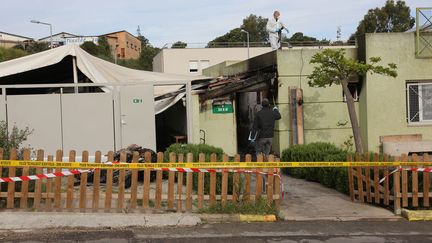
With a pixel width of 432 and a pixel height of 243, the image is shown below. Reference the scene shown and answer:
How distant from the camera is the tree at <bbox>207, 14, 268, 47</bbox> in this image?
277 feet

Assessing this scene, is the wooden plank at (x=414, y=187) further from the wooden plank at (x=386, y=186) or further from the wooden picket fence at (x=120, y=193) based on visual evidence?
the wooden picket fence at (x=120, y=193)

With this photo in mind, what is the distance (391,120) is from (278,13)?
4.57 metres

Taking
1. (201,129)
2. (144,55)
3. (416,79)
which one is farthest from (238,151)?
(144,55)

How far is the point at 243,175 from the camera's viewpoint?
26.4ft

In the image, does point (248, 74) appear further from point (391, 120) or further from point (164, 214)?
point (164, 214)

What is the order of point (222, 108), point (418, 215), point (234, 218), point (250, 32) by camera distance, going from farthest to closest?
1. point (250, 32)
2. point (222, 108)
3. point (418, 215)
4. point (234, 218)

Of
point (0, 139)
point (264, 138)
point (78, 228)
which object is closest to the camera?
point (78, 228)

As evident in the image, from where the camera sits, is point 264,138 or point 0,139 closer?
point 0,139

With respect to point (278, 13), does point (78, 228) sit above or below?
below

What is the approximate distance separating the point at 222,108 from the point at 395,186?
6768mm

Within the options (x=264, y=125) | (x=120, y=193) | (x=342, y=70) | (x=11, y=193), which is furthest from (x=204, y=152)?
(x=342, y=70)

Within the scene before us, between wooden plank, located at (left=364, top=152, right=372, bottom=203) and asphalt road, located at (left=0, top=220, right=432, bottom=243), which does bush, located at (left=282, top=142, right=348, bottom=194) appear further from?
asphalt road, located at (left=0, top=220, right=432, bottom=243)

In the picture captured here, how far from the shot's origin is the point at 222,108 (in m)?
14.1

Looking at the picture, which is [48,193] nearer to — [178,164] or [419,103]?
[178,164]
